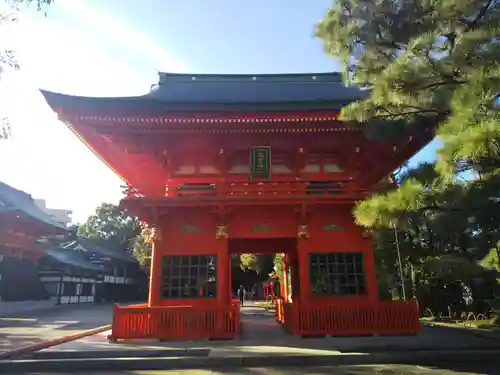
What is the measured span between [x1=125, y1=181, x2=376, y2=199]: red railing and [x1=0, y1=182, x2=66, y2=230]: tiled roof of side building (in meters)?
22.6

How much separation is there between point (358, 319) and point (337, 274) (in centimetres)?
149

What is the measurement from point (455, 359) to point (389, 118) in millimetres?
5578

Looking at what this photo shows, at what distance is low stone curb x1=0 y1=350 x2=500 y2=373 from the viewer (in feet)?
26.5

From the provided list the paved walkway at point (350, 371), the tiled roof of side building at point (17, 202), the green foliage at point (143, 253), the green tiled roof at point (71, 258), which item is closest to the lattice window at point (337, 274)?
the paved walkway at point (350, 371)

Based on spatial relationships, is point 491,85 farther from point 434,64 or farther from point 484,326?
point 484,326

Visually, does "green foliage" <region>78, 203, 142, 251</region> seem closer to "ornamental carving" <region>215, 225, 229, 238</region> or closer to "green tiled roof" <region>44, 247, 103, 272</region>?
"green tiled roof" <region>44, 247, 103, 272</region>

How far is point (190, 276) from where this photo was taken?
38.1 ft

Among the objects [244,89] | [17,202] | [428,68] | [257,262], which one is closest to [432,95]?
[428,68]

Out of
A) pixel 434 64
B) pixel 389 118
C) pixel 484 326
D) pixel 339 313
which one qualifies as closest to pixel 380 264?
pixel 484 326

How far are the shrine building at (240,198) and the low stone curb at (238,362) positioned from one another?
7.21 feet

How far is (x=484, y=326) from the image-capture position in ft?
45.7

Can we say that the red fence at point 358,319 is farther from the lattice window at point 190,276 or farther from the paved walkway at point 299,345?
the lattice window at point 190,276

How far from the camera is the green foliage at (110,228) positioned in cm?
5538

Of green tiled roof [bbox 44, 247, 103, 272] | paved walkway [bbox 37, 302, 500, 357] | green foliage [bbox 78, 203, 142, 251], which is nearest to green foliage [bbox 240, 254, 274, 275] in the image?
green tiled roof [bbox 44, 247, 103, 272]
